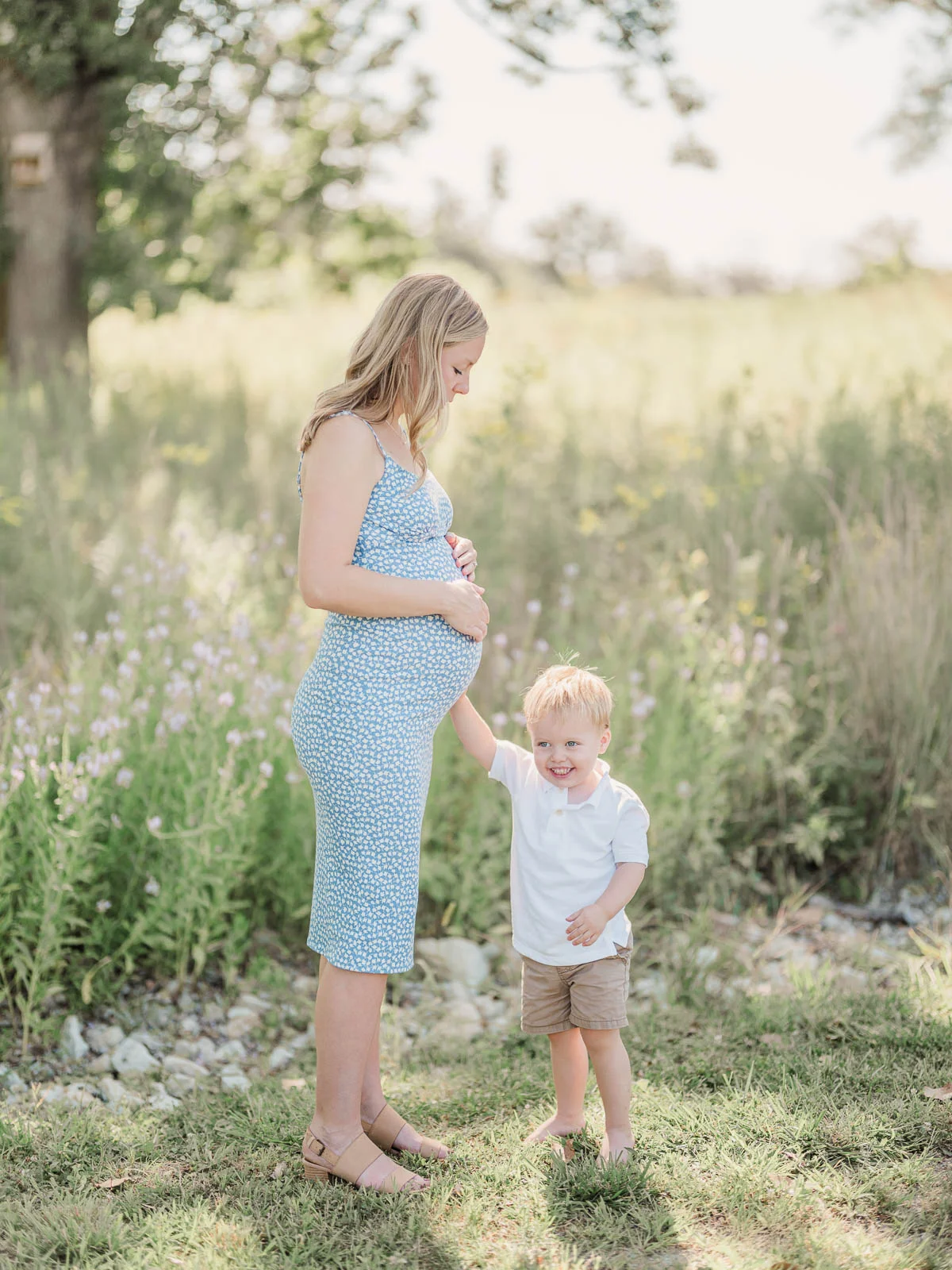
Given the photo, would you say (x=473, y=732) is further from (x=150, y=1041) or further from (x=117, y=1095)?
(x=150, y=1041)

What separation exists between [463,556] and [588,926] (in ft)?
2.89

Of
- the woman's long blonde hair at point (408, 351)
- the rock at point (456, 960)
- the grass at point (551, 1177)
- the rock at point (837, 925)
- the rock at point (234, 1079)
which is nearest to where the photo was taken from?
the grass at point (551, 1177)

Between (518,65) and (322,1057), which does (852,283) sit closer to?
(518,65)

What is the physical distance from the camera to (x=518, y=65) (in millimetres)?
7086

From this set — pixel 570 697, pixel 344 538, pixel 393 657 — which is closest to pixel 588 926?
pixel 570 697

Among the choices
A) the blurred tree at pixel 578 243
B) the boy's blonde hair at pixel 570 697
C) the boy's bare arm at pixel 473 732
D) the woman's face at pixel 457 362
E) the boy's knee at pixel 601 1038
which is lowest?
the boy's knee at pixel 601 1038

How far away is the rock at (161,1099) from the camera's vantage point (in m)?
3.18

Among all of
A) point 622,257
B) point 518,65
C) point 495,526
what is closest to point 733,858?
point 495,526

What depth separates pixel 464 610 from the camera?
2.65m

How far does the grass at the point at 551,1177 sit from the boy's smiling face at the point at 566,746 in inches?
34.9

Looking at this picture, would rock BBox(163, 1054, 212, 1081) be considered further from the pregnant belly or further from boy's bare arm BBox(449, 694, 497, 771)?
the pregnant belly

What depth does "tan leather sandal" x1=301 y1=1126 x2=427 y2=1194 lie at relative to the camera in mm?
2699

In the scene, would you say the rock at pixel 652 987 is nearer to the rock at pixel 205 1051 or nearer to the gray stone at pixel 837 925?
the gray stone at pixel 837 925

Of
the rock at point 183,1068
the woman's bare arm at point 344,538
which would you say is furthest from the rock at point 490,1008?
the woman's bare arm at point 344,538
